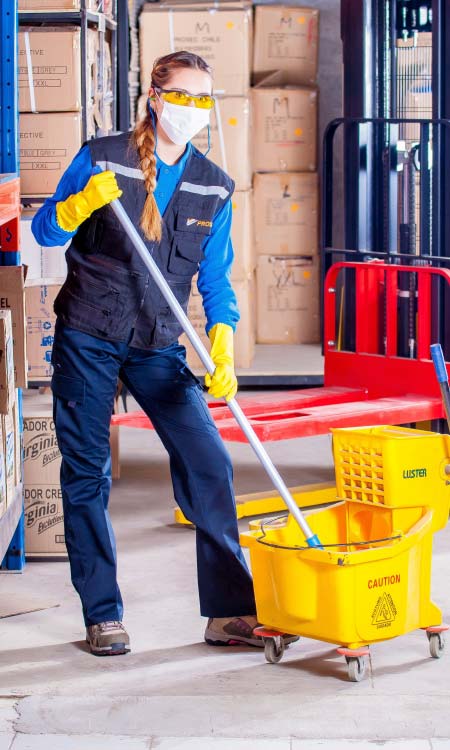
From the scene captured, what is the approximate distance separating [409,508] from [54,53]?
109 inches

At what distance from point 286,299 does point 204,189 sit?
5665 millimetres

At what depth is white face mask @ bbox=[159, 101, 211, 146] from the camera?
4148mm

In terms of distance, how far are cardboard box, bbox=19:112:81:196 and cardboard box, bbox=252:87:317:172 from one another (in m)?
3.85

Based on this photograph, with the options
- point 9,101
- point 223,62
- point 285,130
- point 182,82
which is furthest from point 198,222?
point 285,130

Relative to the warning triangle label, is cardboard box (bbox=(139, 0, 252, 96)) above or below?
above

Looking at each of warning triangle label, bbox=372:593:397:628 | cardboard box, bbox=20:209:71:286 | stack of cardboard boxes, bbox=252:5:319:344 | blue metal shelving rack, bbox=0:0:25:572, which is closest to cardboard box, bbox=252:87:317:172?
stack of cardboard boxes, bbox=252:5:319:344

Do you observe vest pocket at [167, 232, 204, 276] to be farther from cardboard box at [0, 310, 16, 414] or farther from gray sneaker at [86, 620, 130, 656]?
gray sneaker at [86, 620, 130, 656]

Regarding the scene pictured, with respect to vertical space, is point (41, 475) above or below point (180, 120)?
below

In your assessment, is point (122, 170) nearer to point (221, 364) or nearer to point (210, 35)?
point (221, 364)

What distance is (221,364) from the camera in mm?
4336

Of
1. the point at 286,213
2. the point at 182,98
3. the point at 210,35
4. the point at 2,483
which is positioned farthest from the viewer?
the point at 286,213

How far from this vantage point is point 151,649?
4516 mm

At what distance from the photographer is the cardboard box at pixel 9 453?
4.82 meters

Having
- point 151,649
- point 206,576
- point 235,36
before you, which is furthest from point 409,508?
point 235,36
